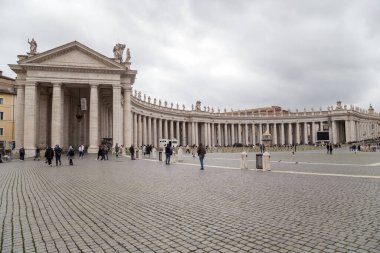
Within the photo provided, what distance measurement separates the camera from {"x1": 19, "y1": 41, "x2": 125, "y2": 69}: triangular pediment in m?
43.0

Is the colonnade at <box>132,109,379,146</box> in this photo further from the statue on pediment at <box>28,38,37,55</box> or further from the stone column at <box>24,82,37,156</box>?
the statue on pediment at <box>28,38,37,55</box>

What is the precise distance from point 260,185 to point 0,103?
71.2 meters

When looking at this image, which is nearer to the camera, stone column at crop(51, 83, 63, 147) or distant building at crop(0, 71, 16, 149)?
stone column at crop(51, 83, 63, 147)

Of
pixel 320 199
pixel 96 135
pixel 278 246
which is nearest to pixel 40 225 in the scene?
pixel 278 246

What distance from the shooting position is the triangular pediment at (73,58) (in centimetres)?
4300

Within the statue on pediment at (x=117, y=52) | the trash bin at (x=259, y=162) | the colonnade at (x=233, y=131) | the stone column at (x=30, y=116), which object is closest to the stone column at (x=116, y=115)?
the statue on pediment at (x=117, y=52)

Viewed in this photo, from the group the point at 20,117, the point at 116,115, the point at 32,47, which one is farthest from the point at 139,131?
the point at 32,47

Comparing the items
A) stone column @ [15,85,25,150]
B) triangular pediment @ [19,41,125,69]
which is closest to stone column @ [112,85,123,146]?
triangular pediment @ [19,41,125,69]

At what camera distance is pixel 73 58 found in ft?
147

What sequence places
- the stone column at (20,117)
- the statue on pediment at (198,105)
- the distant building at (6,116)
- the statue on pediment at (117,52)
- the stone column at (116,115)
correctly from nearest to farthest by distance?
1. the stone column at (20,117)
2. the stone column at (116,115)
3. the statue on pediment at (117,52)
4. the distant building at (6,116)
5. the statue on pediment at (198,105)

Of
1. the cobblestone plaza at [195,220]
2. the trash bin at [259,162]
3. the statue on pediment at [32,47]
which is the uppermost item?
the statue on pediment at [32,47]

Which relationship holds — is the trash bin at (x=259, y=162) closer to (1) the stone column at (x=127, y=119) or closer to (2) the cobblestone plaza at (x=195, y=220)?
(2) the cobblestone plaza at (x=195, y=220)

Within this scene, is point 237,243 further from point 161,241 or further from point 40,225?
point 40,225

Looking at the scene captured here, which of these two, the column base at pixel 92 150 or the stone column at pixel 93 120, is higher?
the stone column at pixel 93 120
